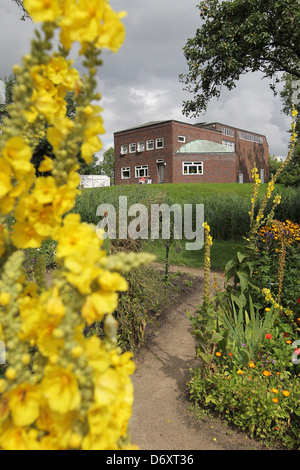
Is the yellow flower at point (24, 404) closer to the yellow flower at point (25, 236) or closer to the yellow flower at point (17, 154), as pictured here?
the yellow flower at point (25, 236)

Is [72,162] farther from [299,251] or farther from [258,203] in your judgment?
[258,203]

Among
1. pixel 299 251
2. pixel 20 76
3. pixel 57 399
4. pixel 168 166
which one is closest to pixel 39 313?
pixel 57 399

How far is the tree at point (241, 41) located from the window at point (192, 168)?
767 inches

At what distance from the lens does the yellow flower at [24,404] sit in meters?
0.60

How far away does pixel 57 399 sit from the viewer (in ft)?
1.85

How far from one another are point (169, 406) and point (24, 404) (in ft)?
9.75

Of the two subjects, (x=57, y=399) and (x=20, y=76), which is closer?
(x=57, y=399)

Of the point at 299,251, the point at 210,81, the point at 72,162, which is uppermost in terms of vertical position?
the point at 210,81

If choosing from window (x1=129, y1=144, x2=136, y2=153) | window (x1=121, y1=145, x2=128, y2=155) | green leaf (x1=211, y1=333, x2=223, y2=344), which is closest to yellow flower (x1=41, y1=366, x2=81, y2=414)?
green leaf (x1=211, y1=333, x2=223, y2=344)

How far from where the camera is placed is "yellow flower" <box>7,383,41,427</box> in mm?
599

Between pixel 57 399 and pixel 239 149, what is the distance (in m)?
40.8

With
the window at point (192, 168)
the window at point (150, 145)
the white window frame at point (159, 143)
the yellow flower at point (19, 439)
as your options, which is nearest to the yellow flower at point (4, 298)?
the yellow flower at point (19, 439)

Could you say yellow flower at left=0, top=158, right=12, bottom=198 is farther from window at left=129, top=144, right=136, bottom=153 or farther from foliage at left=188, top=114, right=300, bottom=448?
window at left=129, top=144, right=136, bottom=153

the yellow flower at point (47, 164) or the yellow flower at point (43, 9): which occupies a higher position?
the yellow flower at point (43, 9)
